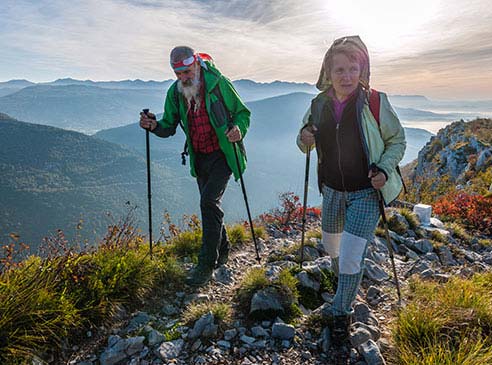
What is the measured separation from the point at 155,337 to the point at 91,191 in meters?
210

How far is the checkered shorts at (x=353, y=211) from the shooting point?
3418 millimetres

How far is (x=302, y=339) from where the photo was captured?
144 inches

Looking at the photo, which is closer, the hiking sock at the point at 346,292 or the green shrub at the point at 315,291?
the hiking sock at the point at 346,292

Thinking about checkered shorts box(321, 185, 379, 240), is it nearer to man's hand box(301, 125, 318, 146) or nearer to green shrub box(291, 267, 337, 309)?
man's hand box(301, 125, 318, 146)

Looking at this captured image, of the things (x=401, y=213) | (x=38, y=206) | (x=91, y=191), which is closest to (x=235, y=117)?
(x=401, y=213)

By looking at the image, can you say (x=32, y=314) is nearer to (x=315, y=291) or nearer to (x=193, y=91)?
(x=193, y=91)

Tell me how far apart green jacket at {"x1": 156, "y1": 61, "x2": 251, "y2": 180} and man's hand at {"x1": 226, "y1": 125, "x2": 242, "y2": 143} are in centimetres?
13

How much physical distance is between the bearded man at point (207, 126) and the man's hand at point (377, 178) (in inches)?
80.5

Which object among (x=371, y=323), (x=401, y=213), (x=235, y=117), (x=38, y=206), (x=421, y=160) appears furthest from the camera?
(x=38, y=206)

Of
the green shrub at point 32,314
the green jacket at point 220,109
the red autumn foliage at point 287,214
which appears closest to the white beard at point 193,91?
the green jacket at point 220,109

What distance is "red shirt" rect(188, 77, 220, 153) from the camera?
477 cm

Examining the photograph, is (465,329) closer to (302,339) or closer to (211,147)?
(302,339)

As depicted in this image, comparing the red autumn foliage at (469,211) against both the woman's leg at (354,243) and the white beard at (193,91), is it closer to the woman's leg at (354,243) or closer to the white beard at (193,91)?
the woman's leg at (354,243)

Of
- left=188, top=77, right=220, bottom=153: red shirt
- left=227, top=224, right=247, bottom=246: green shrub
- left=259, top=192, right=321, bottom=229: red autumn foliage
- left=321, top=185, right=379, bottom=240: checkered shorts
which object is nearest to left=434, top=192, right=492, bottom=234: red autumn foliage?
left=259, top=192, right=321, bottom=229: red autumn foliage
